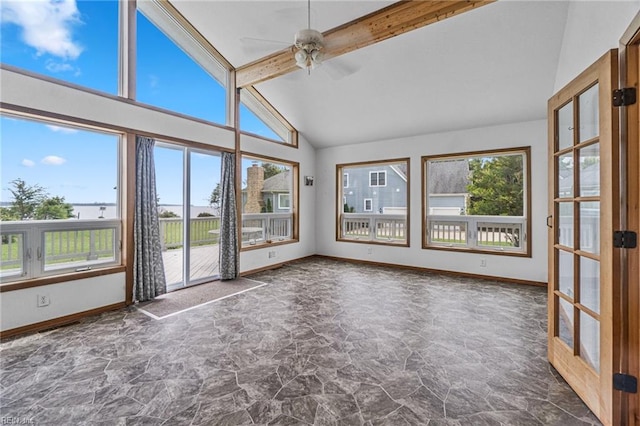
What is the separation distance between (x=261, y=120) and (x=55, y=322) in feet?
14.6

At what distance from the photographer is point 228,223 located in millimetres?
4836

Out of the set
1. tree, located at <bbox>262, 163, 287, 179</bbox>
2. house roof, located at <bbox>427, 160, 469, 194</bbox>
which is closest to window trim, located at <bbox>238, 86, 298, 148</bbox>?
tree, located at <bbox>262, 163, 287, 179</bbox>

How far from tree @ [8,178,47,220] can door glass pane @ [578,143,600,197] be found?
5175mm

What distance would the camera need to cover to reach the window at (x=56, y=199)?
2918 mm

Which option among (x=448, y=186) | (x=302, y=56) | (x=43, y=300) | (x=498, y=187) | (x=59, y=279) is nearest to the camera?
(x=302, y=56)

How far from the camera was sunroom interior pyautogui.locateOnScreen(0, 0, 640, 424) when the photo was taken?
2977 millimetres

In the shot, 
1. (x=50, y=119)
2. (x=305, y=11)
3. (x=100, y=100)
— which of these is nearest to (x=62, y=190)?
(x=50, y=119)

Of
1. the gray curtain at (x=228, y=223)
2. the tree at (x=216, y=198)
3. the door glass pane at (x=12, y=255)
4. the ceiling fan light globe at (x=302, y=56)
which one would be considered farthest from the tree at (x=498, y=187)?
the door glass pane at (x=12, y=255)

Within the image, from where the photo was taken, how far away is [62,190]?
129 inches

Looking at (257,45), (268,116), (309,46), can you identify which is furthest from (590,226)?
(268,116)

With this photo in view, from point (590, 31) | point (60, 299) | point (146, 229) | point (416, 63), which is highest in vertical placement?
point (416, 63)

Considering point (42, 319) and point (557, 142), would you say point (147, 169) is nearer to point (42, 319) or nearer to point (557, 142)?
point (42, 319)

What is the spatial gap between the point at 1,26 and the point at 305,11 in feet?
10.4

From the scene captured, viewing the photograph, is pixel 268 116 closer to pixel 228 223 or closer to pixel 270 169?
pixel 270 169
